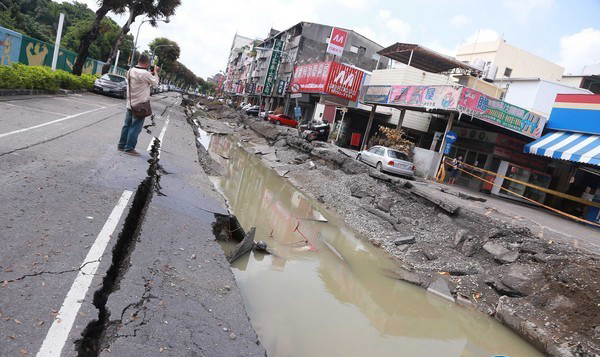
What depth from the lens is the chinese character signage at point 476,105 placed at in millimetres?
16062

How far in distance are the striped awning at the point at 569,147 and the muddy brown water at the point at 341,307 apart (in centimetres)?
1007

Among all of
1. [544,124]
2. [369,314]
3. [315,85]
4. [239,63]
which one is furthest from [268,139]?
[239,63]

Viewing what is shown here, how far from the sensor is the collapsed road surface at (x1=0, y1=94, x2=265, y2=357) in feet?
8.79

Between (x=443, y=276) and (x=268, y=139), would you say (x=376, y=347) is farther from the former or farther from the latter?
(x=268, y=139)

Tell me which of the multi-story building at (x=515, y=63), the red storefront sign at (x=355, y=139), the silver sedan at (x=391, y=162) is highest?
the multi-story building at (x=515, y=63)

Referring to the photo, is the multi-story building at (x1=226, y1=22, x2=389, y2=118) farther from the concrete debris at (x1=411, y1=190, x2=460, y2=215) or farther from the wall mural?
the concrete debris at (x1=411, y1=190, x2=460, y2=215)

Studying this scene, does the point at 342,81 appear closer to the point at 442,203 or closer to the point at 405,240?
the point at 442,203

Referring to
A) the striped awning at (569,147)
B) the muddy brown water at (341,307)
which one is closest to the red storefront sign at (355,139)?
the striped awning at (569,147)

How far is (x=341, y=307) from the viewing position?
6105 millimetres

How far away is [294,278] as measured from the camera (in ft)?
21.7

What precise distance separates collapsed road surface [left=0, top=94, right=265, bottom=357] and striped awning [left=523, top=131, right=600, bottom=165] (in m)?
14.3

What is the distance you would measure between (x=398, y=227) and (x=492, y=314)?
4759mm

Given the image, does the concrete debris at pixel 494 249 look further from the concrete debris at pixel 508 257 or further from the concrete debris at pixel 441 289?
the concrete debris at pixel 441 289

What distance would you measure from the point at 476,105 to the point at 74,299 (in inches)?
646
